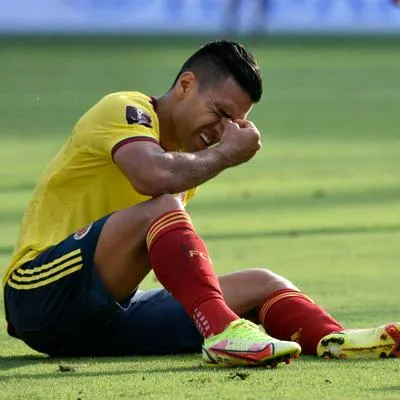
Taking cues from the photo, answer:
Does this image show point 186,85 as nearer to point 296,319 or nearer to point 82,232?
point 82,232

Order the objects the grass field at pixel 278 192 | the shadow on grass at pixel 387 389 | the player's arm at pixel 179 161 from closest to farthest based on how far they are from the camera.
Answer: the shadow on grass at pixel 387 389 → the grass field at pixel 278 192 → the player's arm at pixel 179 161

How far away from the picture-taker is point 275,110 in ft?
65.9

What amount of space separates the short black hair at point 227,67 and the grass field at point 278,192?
38.8 inches

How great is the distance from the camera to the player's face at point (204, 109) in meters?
5.91

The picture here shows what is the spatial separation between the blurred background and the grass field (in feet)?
0.08

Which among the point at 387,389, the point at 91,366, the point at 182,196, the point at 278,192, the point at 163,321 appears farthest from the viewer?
the point at 278,192

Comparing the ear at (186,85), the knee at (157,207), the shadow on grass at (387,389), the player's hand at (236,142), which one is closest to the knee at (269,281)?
the player's hand at (236,142)

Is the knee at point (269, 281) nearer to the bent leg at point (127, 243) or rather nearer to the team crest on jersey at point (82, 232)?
the bent leg at point (127, 243)

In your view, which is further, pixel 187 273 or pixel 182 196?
pixel 182 196

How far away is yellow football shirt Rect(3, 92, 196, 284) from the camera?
19.4 feet

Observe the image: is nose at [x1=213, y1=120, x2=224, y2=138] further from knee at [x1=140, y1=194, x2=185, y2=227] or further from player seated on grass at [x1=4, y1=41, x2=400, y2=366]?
knee at [x1=140, y1=194, x2=185, y2=227]

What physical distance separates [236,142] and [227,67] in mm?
278

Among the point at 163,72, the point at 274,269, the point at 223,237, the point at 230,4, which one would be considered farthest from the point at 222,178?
the point at 230,4

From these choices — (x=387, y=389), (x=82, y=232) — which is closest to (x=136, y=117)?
(x=82, y=232)
